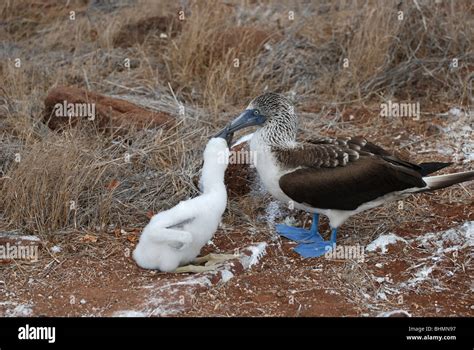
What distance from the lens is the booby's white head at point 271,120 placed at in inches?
239

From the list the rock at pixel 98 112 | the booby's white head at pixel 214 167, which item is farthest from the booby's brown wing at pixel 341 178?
the rock at pixel 98 112

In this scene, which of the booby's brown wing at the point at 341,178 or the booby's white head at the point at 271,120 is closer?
the booby's brown wing at the point at 341,178

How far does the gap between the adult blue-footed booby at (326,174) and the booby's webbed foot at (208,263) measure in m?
0.59

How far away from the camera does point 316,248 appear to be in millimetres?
5855

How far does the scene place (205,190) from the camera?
564 cm

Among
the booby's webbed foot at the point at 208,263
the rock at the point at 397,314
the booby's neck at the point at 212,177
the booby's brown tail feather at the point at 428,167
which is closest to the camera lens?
the rock at the point at 397,314

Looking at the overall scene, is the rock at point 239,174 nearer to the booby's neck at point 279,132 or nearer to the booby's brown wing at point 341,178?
the booby's neck at point 279,132

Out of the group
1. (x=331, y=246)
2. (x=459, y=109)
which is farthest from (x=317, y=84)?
(x=331, y=246)

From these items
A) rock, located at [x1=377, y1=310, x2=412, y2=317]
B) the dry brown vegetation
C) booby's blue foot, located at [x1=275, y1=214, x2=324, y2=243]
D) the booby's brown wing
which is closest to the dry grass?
the dry brown vegetation

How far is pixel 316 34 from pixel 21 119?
3.77 m

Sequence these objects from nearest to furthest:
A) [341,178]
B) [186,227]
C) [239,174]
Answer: [186,227] < [341,178] < [239,174]

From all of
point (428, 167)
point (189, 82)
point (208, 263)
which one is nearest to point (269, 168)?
point (208, 263)

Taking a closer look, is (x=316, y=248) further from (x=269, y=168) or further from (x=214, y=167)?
(x=214, y=167)

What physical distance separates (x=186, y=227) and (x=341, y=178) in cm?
121
